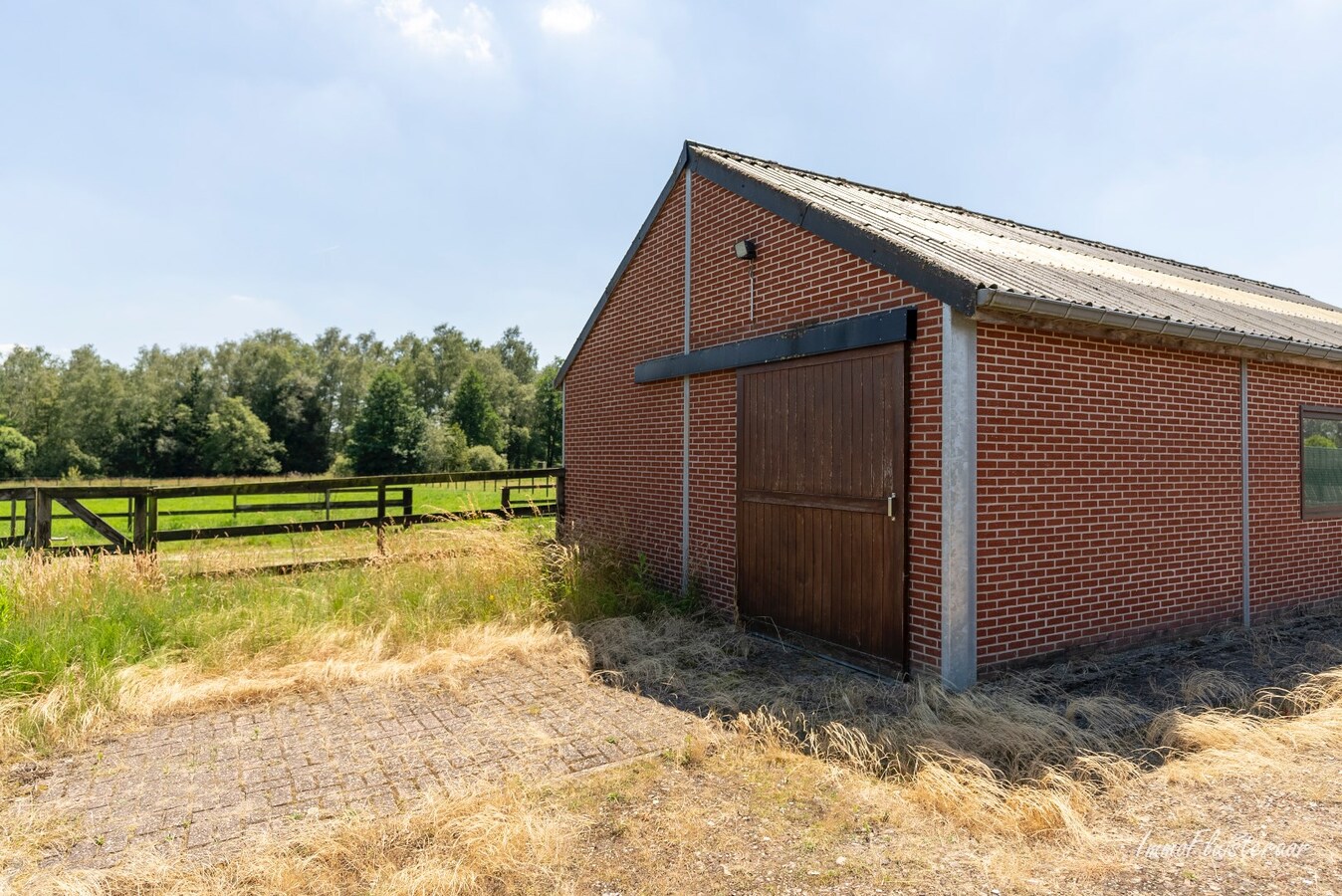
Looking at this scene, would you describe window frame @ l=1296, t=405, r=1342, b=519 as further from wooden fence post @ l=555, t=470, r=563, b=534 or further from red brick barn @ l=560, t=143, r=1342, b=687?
wooden fence post @ l=555, t=470, r=563, b=534

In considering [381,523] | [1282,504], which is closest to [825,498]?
[1282,504]

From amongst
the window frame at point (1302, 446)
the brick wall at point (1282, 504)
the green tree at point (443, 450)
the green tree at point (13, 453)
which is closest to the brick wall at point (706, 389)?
the brick wall at point (1282, 504)

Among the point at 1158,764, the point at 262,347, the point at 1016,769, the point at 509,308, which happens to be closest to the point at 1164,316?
the point at 1158,764

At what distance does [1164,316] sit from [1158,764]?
11.7 feet

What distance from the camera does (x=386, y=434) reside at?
47.8 metres

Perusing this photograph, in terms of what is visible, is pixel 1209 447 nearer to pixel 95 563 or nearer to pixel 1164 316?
pixel 1164 316

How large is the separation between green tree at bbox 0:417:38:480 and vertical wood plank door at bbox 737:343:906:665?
5650 cm

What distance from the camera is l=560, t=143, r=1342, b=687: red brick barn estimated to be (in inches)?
209

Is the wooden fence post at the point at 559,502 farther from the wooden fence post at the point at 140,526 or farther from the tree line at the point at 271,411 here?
the tree line at the point at 271,411

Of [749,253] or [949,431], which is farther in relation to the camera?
[749,253]

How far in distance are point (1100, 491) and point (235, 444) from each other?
53921 mm

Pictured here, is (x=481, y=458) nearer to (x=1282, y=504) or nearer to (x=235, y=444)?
(x=235, y=444)

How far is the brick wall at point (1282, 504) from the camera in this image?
734 cm

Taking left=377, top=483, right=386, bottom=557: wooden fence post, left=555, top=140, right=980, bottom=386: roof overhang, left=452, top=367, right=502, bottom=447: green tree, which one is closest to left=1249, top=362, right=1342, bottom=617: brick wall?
left=555, top=140, right=980, bottom=386: roof overhang
